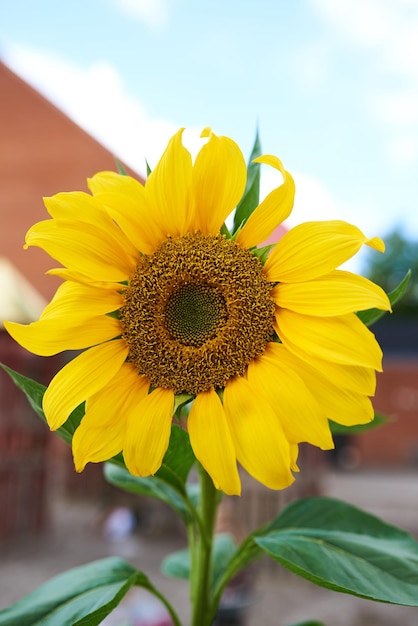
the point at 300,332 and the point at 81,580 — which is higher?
the point at 300,332

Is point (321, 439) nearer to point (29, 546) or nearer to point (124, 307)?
point (124, 307)

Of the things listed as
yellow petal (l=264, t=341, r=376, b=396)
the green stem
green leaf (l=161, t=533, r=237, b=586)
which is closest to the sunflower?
yellow petal (l=264, t=341, r=376, b=396)

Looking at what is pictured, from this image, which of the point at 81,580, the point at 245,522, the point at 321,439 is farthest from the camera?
the point at 245,522

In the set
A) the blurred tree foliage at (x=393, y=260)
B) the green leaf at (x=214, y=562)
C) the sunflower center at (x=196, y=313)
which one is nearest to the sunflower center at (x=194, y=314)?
the sunflower center at (x=196, y=313)

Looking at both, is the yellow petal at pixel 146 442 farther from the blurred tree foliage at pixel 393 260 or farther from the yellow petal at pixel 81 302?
the blurred tree foliage at pixel 393 260

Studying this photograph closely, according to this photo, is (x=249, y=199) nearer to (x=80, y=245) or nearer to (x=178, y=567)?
(x=80, y=245)

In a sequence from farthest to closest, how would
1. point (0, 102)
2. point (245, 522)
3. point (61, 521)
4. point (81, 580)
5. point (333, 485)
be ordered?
1. point (333, 485)
2. point (0, 102)
3. point (61, 521)
4. point (245, 522)
5. point (81, 580)

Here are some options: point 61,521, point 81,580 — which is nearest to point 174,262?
point 81,580
